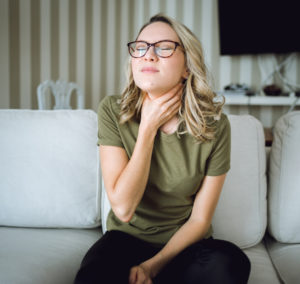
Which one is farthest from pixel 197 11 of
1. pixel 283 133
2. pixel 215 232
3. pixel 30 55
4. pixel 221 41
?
pixel 215 232

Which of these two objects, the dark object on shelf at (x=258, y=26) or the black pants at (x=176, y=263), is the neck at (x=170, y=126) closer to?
the black pants at (x=176, y=263)

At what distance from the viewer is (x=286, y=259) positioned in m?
1.09

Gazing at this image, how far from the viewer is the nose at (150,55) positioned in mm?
930

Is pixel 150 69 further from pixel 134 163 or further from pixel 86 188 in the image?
pixel 86 188

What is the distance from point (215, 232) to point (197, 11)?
3.28 meters

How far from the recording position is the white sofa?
46.1 inches

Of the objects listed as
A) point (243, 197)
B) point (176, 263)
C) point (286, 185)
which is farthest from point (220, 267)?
point (286, 185)

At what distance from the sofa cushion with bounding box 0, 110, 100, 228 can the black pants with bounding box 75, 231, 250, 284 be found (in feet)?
0.91

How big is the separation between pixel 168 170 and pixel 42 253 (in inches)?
19.9

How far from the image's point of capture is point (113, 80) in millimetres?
4004

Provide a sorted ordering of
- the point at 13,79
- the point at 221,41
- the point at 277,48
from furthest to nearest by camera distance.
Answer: the point at 13,79
the point at 221,41
the point at 277,48

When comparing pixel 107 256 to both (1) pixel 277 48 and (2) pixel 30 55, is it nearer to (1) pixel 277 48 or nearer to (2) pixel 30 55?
(1) pixel 277 48

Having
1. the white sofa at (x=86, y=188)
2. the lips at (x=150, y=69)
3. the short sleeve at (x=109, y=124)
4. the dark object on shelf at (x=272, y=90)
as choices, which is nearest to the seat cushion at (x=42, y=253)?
the white sofa at (x=86, y=188)

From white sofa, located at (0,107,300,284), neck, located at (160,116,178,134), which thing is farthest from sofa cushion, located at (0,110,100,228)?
neck, located at (160,116,178,134)
